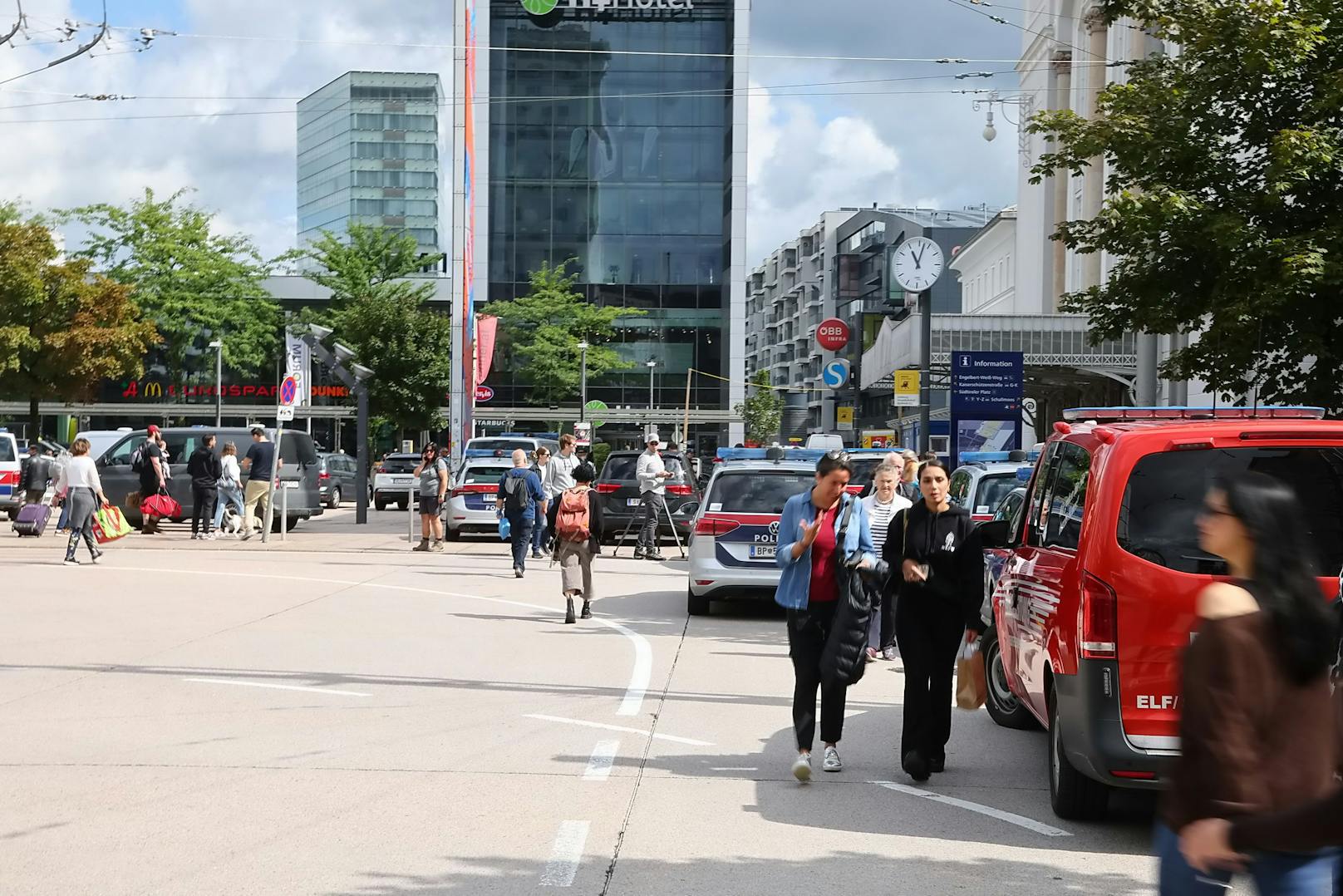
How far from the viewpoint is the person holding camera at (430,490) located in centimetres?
2558

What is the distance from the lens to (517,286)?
6588cm

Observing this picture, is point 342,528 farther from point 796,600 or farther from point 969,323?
point 796,600

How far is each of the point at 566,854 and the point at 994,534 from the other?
10.5ft

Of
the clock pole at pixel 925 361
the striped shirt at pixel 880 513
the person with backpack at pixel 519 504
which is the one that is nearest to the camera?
the striped shirt at pixel 880 513

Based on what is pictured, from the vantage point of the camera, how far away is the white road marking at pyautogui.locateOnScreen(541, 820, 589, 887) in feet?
19.5

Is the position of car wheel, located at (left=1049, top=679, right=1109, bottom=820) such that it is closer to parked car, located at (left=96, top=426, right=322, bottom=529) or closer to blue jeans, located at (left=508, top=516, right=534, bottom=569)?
blue jeans, located at (left=508, top=516, right=534, bottom=569)

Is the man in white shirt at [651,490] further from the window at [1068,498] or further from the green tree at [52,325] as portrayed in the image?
the green tree at [52,325]

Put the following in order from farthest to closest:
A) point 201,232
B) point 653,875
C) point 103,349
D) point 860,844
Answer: point 201,232
point 103,349
point 860,844
point 653,875

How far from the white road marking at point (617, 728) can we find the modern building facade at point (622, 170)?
2211 inches

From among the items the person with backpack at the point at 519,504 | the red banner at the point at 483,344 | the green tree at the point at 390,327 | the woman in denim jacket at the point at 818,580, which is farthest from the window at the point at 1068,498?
the green tree at the point at 390,327

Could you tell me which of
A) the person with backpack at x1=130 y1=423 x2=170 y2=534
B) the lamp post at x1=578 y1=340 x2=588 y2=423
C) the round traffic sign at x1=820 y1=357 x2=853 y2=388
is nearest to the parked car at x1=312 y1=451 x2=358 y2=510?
the lamp post at x1=578 y1=340 x2=588 y2=423

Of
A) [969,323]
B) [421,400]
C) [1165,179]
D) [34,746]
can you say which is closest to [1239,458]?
[34,746]

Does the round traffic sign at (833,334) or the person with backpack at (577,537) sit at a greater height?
the round traffic sign at (833,334)

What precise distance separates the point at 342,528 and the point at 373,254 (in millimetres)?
28956
